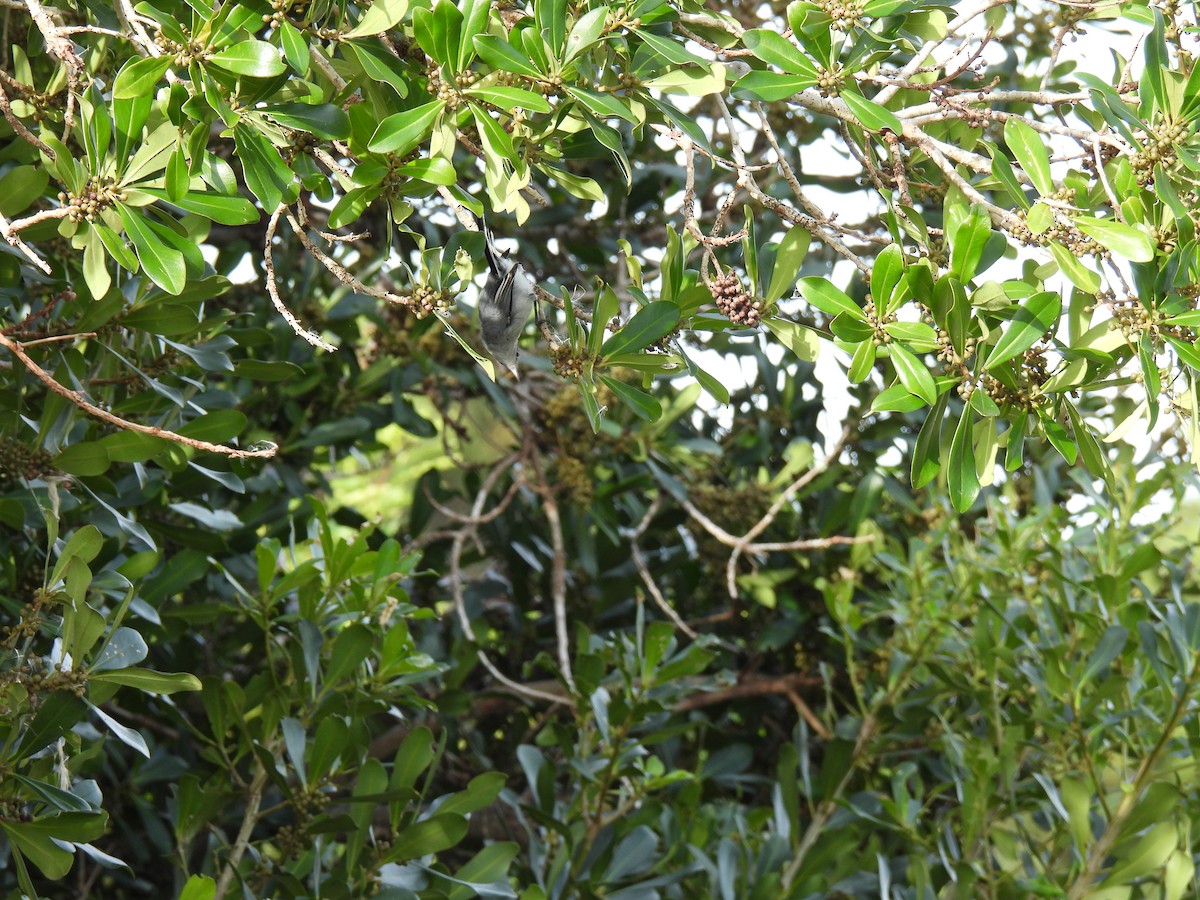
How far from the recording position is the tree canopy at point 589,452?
3.17 feet

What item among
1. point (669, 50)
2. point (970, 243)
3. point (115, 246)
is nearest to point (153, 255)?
point (115, 246)

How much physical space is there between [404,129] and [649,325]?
276 millimetres

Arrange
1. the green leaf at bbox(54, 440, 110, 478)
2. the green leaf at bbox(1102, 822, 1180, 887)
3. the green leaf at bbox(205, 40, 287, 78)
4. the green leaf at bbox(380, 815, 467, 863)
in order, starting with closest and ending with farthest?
the green leaf at bbox(205, 40, 287, 78), the green leaf at bbox(54, 440, 110, 478), the green leaf at bbox(380, 815, 467, 863), the green leaf at bbox(1102, 822, 1180, 887)

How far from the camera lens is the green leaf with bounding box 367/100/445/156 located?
931mm

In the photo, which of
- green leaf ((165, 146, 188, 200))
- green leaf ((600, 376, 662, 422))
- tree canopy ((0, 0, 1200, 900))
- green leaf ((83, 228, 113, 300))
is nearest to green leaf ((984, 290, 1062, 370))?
tree canopy ((0, 0, 1200, 900))

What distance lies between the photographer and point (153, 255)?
0.98 meters

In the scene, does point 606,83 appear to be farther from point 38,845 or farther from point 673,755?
point 673,755

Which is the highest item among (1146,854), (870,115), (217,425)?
(870,115)

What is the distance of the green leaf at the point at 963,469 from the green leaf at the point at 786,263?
0.21 meters

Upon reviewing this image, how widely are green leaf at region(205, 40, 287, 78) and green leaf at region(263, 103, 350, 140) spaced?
5cm

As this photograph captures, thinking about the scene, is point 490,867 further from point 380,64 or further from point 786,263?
point 380,64

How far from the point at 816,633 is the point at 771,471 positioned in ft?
1.15

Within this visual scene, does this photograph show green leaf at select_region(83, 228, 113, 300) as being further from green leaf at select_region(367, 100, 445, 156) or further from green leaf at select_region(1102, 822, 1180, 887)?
green leaf at select_region(1102, 822, 1180, 887)

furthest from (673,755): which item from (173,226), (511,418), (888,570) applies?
(173,226)
